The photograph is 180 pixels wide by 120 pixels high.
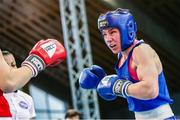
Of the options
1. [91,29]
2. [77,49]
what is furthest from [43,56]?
[91,29]

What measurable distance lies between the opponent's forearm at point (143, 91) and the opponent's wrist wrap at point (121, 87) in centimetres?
5

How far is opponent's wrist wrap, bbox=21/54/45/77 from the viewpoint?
75.0 inches

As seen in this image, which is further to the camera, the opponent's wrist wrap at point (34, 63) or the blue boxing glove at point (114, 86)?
the blue boxing glove at point (114, 86)

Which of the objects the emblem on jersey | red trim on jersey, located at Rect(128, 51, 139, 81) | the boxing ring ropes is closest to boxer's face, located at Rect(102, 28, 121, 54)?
red trim on jersey, located at Rect(128, 51, 139, 81)

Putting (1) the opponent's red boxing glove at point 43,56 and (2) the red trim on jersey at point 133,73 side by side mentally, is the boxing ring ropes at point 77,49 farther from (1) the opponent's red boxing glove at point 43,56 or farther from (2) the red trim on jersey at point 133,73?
(1) the opponent's red boxing glove at point 43,56

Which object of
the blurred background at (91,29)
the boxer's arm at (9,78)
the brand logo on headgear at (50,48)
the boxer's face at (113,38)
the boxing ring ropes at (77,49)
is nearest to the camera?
the boxer's arm at (9,78)

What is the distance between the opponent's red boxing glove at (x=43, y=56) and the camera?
1.93 m

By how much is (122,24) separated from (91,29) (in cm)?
890

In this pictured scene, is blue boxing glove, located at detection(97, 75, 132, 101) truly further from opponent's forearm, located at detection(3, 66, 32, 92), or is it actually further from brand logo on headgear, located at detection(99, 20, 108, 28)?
opponent's forearm, located at detection(3, 66, 32, 92)

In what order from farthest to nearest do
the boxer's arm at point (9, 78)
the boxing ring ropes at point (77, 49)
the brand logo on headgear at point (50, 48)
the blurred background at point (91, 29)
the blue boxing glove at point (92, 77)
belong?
the blurred background at point (91, 29) < the boxing ring ropes at point (77, 49) < the blue boxing glove at point (92, 77) < the brand logo on headgear at point (50, 48) < the boxer's arm at point (9, 78)

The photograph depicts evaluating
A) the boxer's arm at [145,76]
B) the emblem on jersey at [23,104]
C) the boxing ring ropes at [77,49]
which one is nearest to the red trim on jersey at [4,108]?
the boxer's arm at [145,76]

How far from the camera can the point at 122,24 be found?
2.27 metres

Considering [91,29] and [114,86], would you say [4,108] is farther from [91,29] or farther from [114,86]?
[91,29]

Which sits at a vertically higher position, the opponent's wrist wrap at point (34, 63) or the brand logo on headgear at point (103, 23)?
the brand logo on headgear at point (103, 23)
